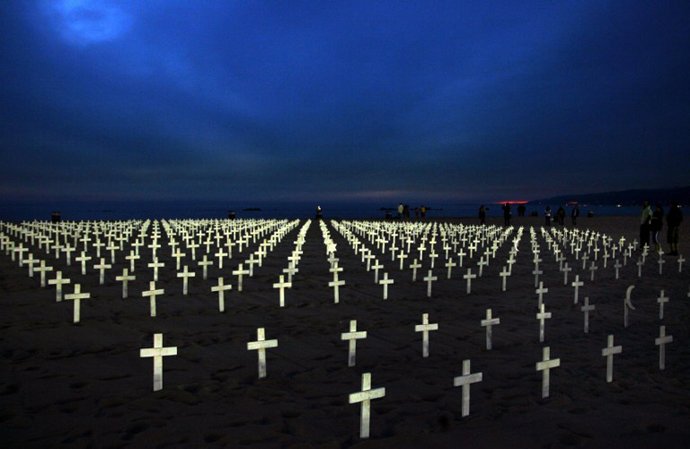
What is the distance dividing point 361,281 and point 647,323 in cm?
558

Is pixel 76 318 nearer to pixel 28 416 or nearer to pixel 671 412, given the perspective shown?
pixel 28 416

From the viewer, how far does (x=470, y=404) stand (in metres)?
4.29

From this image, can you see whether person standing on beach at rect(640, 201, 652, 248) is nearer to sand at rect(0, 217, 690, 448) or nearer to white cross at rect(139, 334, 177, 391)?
sand at rect(0, 217, 690, 448)

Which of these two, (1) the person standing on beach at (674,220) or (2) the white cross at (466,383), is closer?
(2) the white cross at (466,383)

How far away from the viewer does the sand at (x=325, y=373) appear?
12.2 ft

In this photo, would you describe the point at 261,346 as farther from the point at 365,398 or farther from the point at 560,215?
the point at 560,215

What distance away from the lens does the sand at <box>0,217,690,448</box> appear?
3711mm

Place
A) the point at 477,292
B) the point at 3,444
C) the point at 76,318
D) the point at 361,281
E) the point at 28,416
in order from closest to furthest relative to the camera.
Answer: the point at 3,444
the point at 28,416
the point at 76,318
the point at 477,292
the point at 361,281

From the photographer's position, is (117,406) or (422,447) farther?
(117,406)

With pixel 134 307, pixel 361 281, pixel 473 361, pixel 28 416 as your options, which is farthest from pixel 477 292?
pixel 28 416

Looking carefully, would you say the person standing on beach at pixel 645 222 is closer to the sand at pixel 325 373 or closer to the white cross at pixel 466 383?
the sand at pixel 325 373

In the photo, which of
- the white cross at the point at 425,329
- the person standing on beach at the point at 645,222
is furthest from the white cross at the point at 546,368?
the person standing on beach at the point at 645,222

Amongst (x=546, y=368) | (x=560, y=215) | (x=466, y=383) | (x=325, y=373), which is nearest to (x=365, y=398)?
(x=466, y=383)

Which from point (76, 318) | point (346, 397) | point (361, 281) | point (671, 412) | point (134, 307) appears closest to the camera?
point (671, 412)
